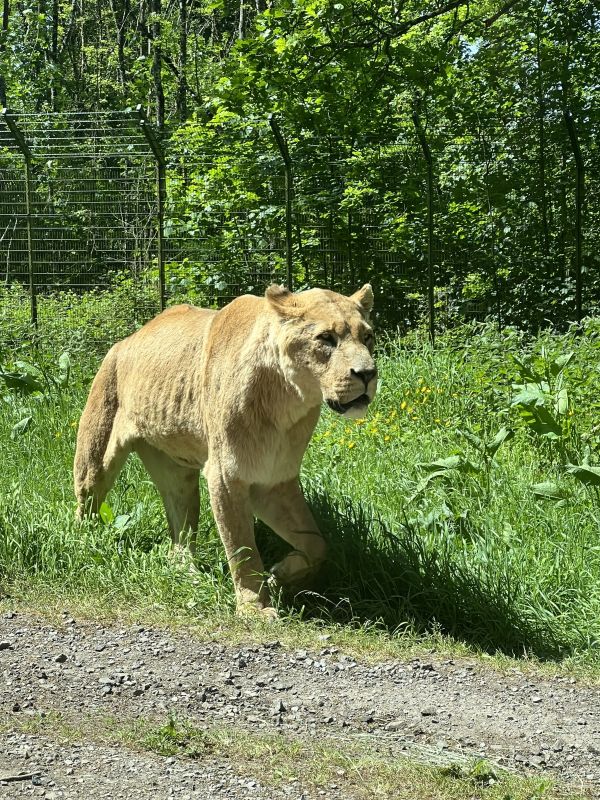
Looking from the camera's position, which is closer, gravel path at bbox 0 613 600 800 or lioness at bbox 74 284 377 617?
gravel path at bbox 0 613 600 800

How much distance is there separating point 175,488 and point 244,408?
1355 mm

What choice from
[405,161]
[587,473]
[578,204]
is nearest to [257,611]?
[587,473]

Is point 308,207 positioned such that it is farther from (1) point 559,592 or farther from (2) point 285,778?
(2) point 285,778

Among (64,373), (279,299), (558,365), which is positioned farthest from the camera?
(64,373)

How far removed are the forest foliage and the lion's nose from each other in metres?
8.47

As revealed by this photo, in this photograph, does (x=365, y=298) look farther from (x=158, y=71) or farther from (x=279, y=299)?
(x=158, y=71)

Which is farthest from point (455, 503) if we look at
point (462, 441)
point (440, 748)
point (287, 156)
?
point (287, 156)

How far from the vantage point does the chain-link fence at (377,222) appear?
45.2 feet

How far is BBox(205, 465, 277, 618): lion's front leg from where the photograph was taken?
5.81 metres

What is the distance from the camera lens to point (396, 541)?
6.18 m

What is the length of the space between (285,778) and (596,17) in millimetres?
13996

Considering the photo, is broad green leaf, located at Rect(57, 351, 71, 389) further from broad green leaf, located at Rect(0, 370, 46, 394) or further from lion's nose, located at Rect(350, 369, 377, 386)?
lion's nose, located at Rect(350, 369, 377, 386)

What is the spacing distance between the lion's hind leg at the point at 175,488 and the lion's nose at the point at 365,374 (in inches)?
79.2

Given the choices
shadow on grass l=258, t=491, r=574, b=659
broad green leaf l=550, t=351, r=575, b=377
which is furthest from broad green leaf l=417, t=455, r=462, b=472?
broad green leaf l=550, t=351, r=575, b=377
